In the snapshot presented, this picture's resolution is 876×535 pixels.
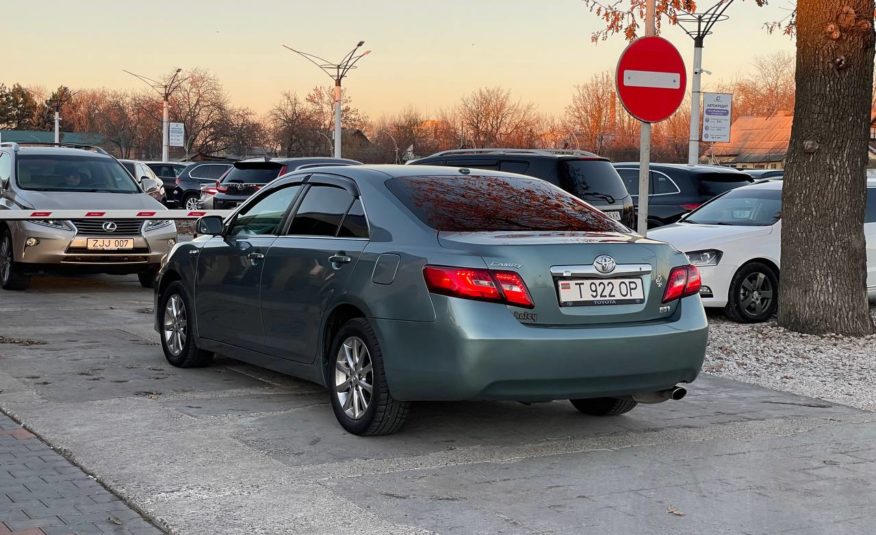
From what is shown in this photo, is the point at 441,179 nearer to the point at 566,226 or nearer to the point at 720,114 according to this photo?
the point at 566,226

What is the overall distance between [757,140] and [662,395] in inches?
3395

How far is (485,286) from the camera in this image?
225 inches

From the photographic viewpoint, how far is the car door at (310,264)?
6.54m

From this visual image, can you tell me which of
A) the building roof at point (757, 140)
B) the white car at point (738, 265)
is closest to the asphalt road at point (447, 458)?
the white car at point (738, 265)

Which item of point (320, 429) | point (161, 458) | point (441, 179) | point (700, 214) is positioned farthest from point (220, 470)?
point (700, 214)

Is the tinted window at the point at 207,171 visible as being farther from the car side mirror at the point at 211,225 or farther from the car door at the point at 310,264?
the car door at the point at 310,264

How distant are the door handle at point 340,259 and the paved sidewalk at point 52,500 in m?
1.77

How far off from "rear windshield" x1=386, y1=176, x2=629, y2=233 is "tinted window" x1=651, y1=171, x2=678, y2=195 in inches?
430

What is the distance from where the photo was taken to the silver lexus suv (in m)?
13.6

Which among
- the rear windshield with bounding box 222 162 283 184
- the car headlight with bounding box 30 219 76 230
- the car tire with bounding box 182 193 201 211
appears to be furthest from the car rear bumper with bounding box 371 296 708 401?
the car tire with bounding box 182 193 201 211

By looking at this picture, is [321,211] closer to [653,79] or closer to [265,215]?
[265,215]

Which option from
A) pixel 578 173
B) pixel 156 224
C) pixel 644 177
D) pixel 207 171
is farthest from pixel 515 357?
pixel 207 171

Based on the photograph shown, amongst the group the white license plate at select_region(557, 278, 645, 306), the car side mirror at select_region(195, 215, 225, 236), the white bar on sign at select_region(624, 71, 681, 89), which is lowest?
the white license plate at select_region(557, 278, 645, 306)

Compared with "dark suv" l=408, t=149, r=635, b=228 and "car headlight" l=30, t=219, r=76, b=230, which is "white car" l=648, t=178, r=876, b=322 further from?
"car headlight" l=30, t=219, r=76, b=230
